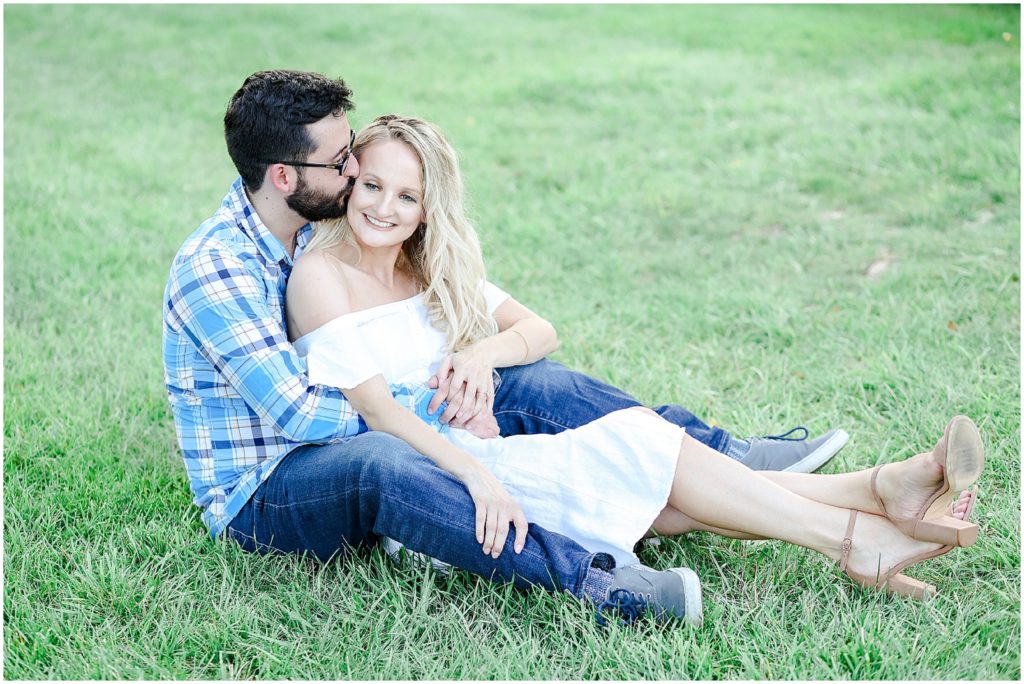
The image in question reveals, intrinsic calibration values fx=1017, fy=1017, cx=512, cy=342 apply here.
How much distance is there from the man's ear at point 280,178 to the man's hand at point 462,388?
682mm

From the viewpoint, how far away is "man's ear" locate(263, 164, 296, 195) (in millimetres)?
2943

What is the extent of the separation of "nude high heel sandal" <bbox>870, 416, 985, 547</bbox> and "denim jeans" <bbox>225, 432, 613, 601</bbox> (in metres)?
0.80

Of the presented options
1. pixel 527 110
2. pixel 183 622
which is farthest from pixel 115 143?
pixel 183 622

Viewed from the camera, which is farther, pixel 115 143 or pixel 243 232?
pixel 115 143

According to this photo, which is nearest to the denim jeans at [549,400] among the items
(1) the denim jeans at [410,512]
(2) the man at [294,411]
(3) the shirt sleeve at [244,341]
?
(2) the man at [294,411]

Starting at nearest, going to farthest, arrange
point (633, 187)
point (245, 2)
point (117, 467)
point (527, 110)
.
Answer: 1. point (117, 467)
2. point (633, 187)
3. point (527, 110)
4. point (245, 2)

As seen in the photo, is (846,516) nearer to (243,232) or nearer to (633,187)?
(243,232)

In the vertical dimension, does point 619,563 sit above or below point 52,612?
above

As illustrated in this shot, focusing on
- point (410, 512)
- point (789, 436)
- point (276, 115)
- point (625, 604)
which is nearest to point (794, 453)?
point (789, 436)

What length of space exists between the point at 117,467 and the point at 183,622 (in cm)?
97

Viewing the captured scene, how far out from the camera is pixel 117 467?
346 cm

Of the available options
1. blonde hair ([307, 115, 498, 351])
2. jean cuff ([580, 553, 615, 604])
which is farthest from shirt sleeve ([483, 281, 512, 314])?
jean cuff ([580, 553, 615, 604])

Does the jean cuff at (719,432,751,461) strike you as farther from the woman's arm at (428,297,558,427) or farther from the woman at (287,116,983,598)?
the woman's arm at (428,297,558,427)

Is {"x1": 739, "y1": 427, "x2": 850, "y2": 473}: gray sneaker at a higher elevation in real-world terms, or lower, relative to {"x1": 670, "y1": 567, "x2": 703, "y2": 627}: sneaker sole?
higher
